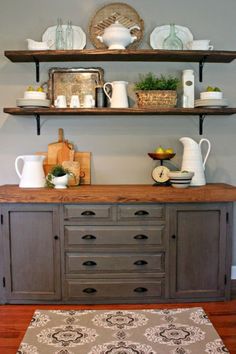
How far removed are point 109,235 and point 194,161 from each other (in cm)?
90

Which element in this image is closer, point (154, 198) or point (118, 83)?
point (154, 198)

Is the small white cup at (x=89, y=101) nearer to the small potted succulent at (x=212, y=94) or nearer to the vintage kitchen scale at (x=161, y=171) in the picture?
the vintage kitchen scale at (x=161, y=171)

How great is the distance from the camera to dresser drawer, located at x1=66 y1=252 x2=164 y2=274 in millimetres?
2674

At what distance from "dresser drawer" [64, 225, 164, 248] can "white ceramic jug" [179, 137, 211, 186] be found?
52 cm

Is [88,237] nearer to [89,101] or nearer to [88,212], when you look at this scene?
[88,212]

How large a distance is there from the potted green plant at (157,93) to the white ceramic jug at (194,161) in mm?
338

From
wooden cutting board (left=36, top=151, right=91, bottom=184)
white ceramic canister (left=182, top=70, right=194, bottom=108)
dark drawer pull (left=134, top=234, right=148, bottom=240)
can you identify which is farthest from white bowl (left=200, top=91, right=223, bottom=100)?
dark drawer pull (left=134, top=234, right=148, bottom=240)

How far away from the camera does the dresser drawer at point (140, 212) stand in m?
2.66

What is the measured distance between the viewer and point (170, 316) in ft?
8.32

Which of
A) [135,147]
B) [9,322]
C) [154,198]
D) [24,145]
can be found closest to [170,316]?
[154,198]

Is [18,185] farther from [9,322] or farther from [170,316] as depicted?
[170,316]

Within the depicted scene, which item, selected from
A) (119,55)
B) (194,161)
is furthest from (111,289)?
(119,55)

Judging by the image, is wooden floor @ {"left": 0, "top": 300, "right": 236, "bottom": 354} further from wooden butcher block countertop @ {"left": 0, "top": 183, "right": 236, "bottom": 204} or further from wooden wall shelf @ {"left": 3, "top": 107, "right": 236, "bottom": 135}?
wooden wall shelf @ {"left": 3, "top": 107, "right": 236, "bottom": 135}

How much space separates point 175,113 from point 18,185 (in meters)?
1.43
